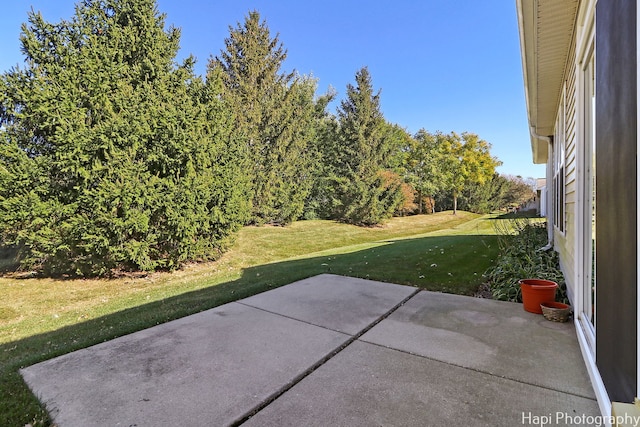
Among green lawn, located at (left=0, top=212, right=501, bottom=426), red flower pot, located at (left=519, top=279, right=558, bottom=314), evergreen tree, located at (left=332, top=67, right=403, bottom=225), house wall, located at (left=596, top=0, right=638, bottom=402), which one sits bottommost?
green lawn, located at (left=0, top=212, right=501, bottom=426)

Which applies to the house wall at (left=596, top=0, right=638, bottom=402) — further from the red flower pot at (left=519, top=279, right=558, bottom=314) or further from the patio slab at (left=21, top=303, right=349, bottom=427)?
the patio slab at (left=21, top=303, right=349, bottom=427)

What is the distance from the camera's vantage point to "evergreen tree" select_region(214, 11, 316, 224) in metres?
15.2

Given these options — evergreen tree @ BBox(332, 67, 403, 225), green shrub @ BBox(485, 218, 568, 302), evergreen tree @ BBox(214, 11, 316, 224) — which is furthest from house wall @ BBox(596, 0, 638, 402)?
evergreen tree @ BBox(332, 67, 403, 225)

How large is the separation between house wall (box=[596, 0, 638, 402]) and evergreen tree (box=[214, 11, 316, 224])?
1384cm

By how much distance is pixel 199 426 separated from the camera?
5.35 ft

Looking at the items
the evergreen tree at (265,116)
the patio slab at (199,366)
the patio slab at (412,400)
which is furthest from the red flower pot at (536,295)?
the evergreen tree at (265,116)

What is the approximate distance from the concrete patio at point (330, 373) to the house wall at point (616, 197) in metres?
0.52

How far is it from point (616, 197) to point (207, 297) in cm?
438

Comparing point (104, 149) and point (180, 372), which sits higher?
point (104, 149)

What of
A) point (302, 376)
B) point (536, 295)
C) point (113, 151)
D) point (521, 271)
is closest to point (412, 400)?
point (302, 376)

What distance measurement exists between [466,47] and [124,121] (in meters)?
10.3

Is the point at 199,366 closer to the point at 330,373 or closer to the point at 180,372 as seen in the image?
the point at 180,372

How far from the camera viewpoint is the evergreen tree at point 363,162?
17.4 meters

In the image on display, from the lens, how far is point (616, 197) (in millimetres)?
1414
